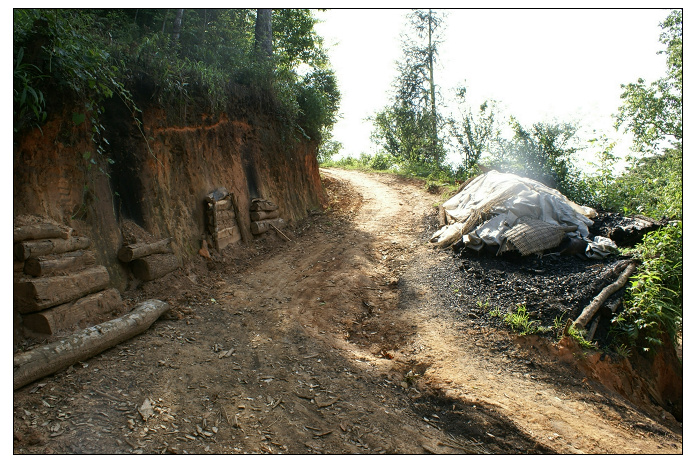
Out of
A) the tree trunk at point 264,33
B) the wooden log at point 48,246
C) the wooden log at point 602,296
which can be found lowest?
the wooden log at point 602,296

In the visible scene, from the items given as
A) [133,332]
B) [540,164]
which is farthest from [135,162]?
[540,164]

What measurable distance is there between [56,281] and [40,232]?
1.79 ft

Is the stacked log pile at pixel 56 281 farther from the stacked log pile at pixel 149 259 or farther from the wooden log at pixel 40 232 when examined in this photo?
the stacked log pile at pixel 149 259

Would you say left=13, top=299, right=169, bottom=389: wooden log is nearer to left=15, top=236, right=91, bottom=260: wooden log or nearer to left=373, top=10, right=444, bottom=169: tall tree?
left=15, top=236, right=91, bottom=260: wooden log

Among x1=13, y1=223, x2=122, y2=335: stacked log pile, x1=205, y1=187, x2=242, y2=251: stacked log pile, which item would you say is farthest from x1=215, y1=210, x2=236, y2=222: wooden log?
x1=13, y1=223, x2=122, y2=335: stacked log pile

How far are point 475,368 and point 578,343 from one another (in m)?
1.54

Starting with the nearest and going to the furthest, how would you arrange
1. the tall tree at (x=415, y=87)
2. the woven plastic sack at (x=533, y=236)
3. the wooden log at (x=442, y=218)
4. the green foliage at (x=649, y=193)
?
the woven plastic sack at (x=533, y=236)
the green foliage at (x=649, y=193)
the wooden log at (x=442, y=218)
the tall tree at (x=415, y=87)

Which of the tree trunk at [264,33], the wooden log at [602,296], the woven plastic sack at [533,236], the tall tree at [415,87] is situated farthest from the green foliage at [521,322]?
the tall tree at [415,87]

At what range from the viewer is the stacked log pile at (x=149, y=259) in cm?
538

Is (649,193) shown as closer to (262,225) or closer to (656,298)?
(656,298)

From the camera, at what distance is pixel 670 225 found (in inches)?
262

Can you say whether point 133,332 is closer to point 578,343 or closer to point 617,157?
point 578,343

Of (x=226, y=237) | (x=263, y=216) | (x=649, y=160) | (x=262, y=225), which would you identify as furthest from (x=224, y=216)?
(x=649, y=160)

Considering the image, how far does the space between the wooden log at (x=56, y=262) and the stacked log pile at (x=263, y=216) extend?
3.72 m
